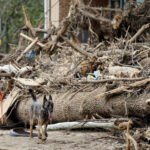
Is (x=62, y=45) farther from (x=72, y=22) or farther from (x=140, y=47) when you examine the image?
(x=140, y=47)

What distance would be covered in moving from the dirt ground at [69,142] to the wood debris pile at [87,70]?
413mm

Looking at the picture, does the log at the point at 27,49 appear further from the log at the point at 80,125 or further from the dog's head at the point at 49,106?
the dog's head at the point at 49,106

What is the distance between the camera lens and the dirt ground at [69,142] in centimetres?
583

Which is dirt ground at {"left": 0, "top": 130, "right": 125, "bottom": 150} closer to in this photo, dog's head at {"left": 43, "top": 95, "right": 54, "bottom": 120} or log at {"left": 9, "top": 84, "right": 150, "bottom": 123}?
log at {"left": 9, "top": 84, "right": 150, "bottom": 123}

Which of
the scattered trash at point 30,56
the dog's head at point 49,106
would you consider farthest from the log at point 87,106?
the scattered trash at point 30,56

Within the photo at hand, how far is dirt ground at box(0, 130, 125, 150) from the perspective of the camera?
5.83 meters

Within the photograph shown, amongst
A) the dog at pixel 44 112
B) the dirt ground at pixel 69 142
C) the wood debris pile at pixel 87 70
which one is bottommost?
the dirt ground at pixel 69 142

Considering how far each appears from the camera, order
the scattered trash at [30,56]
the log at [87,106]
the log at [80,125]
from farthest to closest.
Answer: the scattered trash at [30,56], the log at [80,125], the log at [87,106]

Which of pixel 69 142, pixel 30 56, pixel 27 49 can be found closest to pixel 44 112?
pixel 69 142

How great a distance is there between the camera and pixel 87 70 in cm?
916

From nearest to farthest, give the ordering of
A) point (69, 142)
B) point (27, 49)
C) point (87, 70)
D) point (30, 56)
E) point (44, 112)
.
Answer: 1. point (44, 112)
2. point (69, 142)
3. point (87, 70)
4. point (30, 56)
5. point (27, 49)

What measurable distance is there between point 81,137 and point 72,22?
5806mm

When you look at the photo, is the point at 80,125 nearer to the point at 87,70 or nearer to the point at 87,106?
the point at 87,106

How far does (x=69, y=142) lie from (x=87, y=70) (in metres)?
3.13
